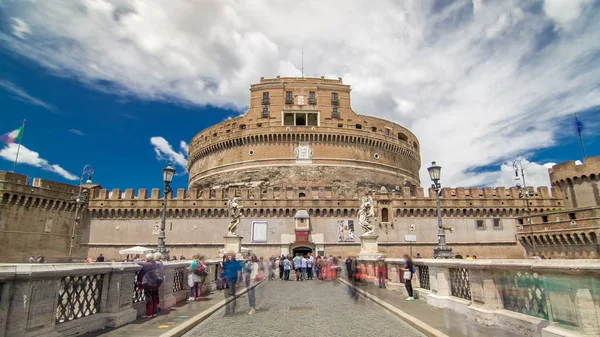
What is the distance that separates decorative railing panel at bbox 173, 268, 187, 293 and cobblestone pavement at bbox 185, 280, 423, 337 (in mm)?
1898

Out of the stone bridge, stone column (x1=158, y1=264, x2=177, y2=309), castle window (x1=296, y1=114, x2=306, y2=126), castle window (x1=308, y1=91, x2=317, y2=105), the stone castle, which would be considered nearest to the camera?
the stone bridge

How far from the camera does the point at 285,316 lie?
8.10 meters

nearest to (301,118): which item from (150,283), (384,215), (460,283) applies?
(384,215)

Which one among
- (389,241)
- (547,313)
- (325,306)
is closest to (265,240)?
(389,241)

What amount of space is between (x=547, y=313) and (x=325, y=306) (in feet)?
18.0

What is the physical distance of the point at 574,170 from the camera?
35.5 m

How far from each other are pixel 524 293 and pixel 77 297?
716 centimetres

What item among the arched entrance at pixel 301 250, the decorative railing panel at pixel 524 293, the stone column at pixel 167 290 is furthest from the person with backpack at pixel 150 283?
the arched entrance at pixel 301 250

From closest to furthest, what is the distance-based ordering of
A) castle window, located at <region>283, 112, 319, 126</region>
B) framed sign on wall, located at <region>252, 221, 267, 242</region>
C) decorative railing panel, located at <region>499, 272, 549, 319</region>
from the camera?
decorative railing panel, located at <region>499, 272, 549, 319</region>, framed sign on wall, located at <region>252, 221, 267, 242</region>, castle window, located at <region>283, 112, 319, 126</region>

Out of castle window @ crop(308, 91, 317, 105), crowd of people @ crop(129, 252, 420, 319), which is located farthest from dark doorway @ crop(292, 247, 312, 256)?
castle window @ crop(308, 91, 317, 105)

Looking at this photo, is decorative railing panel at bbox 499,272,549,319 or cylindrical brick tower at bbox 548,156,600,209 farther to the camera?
cylindrical brick tower at bbox 548,156,600,209

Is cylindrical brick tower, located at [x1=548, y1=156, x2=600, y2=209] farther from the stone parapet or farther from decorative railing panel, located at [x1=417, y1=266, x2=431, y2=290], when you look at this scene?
the stone parapet

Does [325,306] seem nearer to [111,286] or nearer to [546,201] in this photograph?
[111,286]

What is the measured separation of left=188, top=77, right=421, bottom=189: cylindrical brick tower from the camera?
44344 mm
